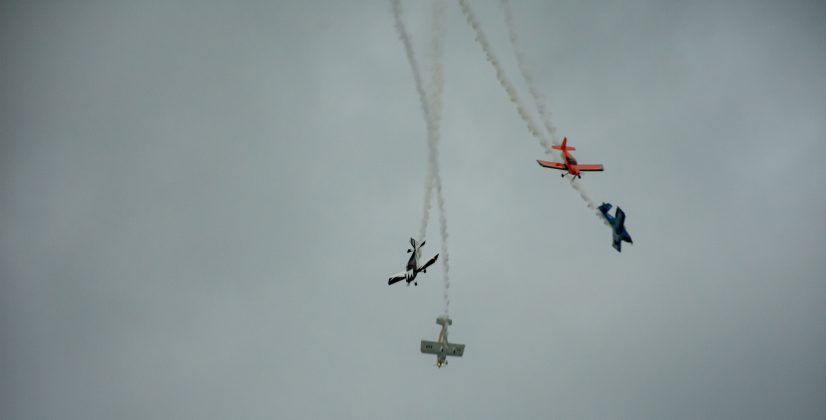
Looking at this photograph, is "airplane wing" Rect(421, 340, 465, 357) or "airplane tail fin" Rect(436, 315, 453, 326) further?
"airplane tail fin" Rect(436, 315, 453, 326)

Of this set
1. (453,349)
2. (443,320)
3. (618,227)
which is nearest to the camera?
(618,227)

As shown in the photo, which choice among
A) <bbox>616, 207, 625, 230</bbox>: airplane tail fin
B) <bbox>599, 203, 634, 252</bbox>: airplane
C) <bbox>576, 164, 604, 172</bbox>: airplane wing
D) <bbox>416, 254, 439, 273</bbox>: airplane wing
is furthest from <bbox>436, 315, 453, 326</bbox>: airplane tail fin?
<bbox>576, 164, 604, 172</bbox>: airplane wing

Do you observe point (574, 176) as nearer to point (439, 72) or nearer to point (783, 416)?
point (439, 72)

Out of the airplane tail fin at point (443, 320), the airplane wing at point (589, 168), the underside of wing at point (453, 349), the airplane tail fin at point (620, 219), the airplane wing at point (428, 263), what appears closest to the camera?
the airplane tail fin at point (620, 219)

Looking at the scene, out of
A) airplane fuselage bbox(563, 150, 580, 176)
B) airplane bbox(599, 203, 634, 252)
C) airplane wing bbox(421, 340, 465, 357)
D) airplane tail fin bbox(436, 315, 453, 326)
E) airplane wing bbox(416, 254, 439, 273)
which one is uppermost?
A: airplane fuselage bbox(563, 150, 580, 176)

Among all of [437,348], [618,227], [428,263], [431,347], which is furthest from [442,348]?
[618,227]

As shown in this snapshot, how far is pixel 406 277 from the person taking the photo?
1743 inches

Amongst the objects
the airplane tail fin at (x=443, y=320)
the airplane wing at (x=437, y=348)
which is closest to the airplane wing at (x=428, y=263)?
the airplane tail fin at (x=443, y=320)

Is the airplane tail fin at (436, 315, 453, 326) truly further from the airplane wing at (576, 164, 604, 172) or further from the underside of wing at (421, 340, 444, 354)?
the airplane wing at (576, 164, 604, 172)

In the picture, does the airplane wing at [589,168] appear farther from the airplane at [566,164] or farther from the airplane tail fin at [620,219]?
the airplane tail fin at [620,219]

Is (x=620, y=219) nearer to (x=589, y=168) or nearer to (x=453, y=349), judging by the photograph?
(x=589, y=168)

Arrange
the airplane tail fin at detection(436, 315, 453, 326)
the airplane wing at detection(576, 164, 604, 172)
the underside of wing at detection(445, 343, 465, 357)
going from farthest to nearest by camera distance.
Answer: the airplane wing at detection(576, 164, 604, 172), the airplane tail fin at detection(436, 315, 453, 326), the underside of wing at detection(445, 343, 465, 357)

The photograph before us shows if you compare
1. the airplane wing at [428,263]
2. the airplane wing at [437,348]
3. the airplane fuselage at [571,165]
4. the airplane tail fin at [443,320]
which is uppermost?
the airplane fuselage at [571,165]

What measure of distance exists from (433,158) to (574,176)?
16.0m
